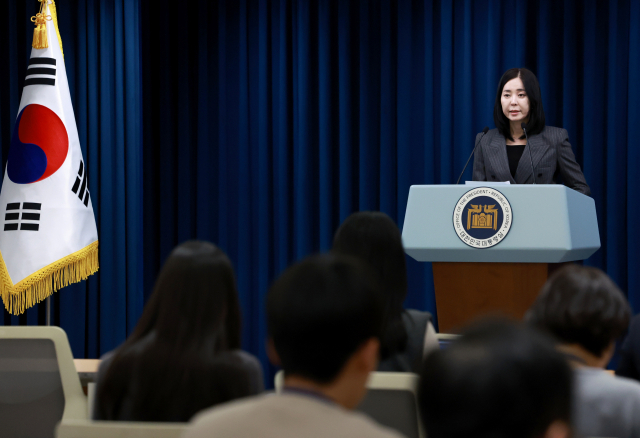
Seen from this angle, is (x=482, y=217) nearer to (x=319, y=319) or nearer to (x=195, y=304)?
(x=195, y=304)

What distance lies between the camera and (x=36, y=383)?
1784 millimetres

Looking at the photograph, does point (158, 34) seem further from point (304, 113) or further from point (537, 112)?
point (537, 112)

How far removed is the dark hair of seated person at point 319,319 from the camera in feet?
2.68

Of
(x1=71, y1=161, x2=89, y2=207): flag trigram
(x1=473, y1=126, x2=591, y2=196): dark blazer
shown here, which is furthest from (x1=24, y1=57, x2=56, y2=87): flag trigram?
(x1=473, y1=126, x2=591, y2=196): dark blazer

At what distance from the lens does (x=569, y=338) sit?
1202 millimetres

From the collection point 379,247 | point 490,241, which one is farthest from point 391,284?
point 490,241

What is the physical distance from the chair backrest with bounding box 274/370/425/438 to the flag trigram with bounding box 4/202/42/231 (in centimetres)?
270

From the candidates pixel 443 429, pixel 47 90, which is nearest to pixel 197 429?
pixel 443 429

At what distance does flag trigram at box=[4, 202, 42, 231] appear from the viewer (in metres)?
3.60

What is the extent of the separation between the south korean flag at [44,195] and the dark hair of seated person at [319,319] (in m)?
3.10

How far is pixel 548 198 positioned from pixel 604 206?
208cm

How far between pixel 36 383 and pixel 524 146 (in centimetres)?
245

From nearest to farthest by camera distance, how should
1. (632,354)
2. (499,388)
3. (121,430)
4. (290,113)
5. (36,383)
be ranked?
(499,388), (121,430), (632,354), (36,383), (290,113)

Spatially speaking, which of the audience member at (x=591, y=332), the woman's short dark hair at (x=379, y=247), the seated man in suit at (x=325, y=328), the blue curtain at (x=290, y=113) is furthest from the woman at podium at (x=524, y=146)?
the seated man in suit at (x=325, y=328)
